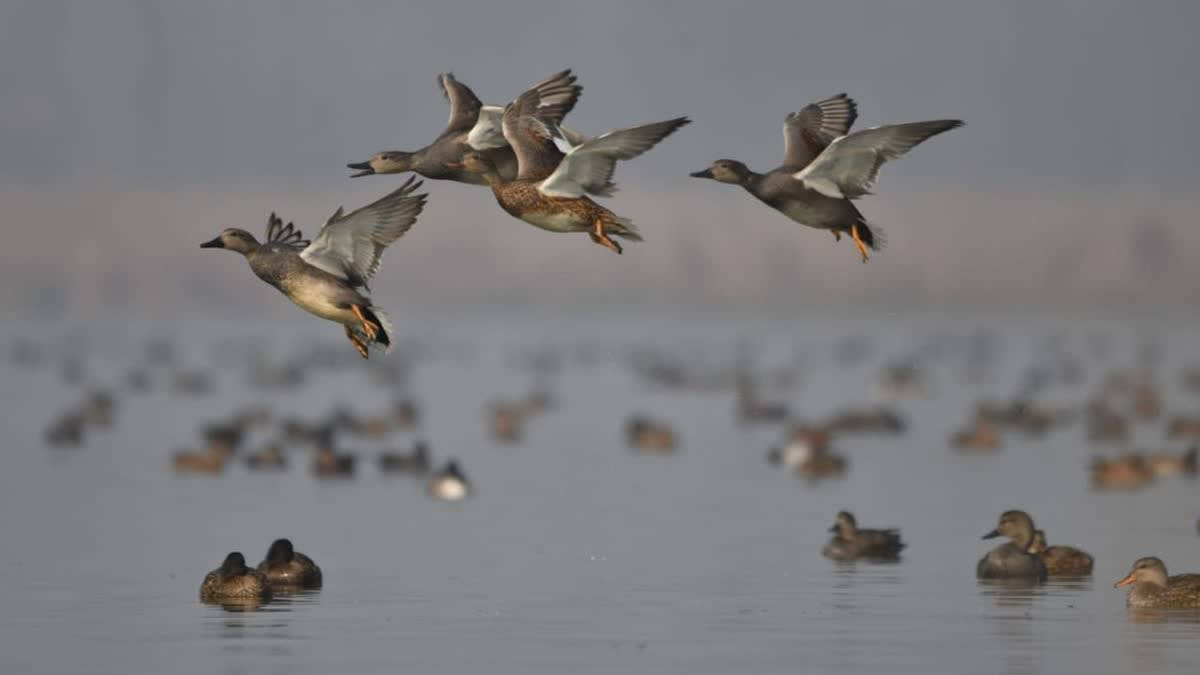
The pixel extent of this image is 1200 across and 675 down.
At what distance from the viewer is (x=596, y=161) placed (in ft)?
57.4

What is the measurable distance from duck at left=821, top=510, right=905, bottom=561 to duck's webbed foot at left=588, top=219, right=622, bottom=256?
13499mm

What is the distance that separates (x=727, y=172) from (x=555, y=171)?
6.27 feet

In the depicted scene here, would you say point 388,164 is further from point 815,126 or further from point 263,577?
point 263,577

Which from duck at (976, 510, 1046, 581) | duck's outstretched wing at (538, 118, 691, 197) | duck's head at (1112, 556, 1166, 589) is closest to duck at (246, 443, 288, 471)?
duck at (976, 510, 1046, 581)

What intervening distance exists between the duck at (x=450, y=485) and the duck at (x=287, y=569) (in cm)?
1188

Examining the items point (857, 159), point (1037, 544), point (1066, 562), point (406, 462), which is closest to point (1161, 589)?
point (1066, 562)

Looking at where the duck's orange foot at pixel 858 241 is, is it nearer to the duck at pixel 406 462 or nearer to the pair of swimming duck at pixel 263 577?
the pair of swimming duck at pixel 263 577

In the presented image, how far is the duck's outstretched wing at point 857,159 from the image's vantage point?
18453mm

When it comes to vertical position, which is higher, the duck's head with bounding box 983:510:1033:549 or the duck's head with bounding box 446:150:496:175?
the duck's head with bounding box 446:150:496:175

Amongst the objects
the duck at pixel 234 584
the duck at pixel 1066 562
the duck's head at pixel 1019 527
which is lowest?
the duck at pixel 234 584

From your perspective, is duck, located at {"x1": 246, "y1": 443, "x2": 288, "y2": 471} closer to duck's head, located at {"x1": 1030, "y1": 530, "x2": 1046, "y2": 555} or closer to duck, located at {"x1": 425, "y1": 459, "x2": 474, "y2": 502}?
duck, located at {"x1": 425, "y1": 459, "x2": 474, "y2": 502}

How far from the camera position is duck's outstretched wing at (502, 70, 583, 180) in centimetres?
1817

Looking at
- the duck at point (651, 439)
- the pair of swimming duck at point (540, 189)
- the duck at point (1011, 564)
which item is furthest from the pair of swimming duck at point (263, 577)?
the duck at point (651, 439)

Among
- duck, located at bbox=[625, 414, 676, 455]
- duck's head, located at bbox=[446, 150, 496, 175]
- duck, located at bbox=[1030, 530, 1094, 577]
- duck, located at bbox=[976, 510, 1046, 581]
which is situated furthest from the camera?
duck, located at bbox=[625, 414, 676, 455]
